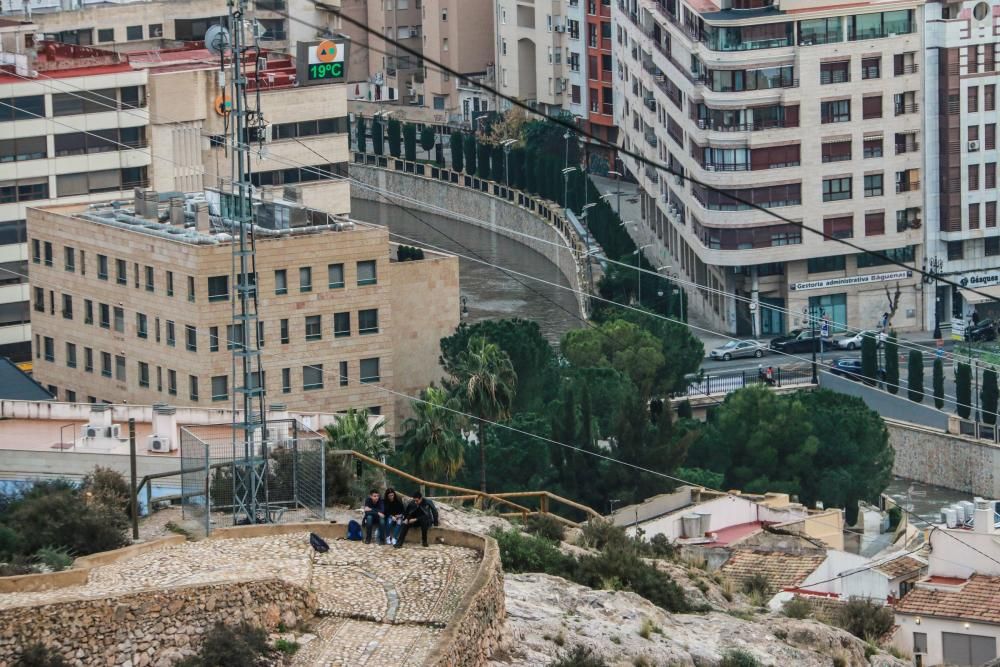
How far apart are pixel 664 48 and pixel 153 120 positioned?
2722 centimetres

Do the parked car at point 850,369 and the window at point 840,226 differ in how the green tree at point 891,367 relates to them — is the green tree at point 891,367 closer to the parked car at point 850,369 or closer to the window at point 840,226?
the parked car at point 850,369

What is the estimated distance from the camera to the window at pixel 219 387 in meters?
85.3

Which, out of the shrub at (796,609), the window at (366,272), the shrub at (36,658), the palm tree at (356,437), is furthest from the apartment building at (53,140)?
the shrub at (36,658)

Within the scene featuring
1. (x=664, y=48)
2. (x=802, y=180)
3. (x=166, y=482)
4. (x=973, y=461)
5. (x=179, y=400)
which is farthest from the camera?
(x=664, y=48)

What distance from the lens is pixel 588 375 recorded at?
88312 millimetres

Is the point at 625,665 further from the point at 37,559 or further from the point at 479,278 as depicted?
the point at 479,278

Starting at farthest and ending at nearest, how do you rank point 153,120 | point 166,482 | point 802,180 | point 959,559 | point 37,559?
1. point 802,180
2. point 153,120
3. point 959,559
4. point 166,482
5. point 37,559

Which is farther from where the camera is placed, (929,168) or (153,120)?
(929,168)

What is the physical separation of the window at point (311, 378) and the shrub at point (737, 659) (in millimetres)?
44133

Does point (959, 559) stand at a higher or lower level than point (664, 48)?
lower

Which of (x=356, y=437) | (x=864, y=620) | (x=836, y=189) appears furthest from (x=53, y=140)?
(x=864, y=620)

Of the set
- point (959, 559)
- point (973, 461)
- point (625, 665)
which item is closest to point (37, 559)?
point (625, 665)

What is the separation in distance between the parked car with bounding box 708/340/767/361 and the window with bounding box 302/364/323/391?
74.5ft

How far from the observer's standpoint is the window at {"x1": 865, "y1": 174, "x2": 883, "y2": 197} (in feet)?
369
